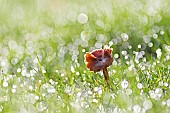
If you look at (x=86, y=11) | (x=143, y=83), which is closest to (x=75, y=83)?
(x=143, y=83)

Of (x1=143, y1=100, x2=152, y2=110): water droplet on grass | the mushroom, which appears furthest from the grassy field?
the mushroom

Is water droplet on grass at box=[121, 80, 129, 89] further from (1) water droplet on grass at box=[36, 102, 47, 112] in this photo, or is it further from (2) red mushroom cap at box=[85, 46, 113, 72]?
(1) water droplet on grass at box=[36, 102, 47, 112]

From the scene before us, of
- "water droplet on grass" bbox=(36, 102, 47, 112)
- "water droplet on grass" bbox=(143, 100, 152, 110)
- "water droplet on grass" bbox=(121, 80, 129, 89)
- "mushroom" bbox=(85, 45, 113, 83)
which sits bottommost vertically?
"water droplet on grass" bbox=(143, 100, 152, 110)

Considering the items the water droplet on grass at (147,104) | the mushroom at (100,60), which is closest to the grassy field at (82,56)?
the water droplet on grass at (147,104)

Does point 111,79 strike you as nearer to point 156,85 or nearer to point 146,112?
point 156,85

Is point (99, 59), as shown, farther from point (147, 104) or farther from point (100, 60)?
point (147, 104)

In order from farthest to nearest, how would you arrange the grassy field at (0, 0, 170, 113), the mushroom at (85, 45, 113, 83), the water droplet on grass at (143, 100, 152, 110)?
the mushroom at (85, 45, 113, 83) → the grassy field at (0, 0, 170, 113) → the water droplet on grass at (143, 100, 152, 110)
